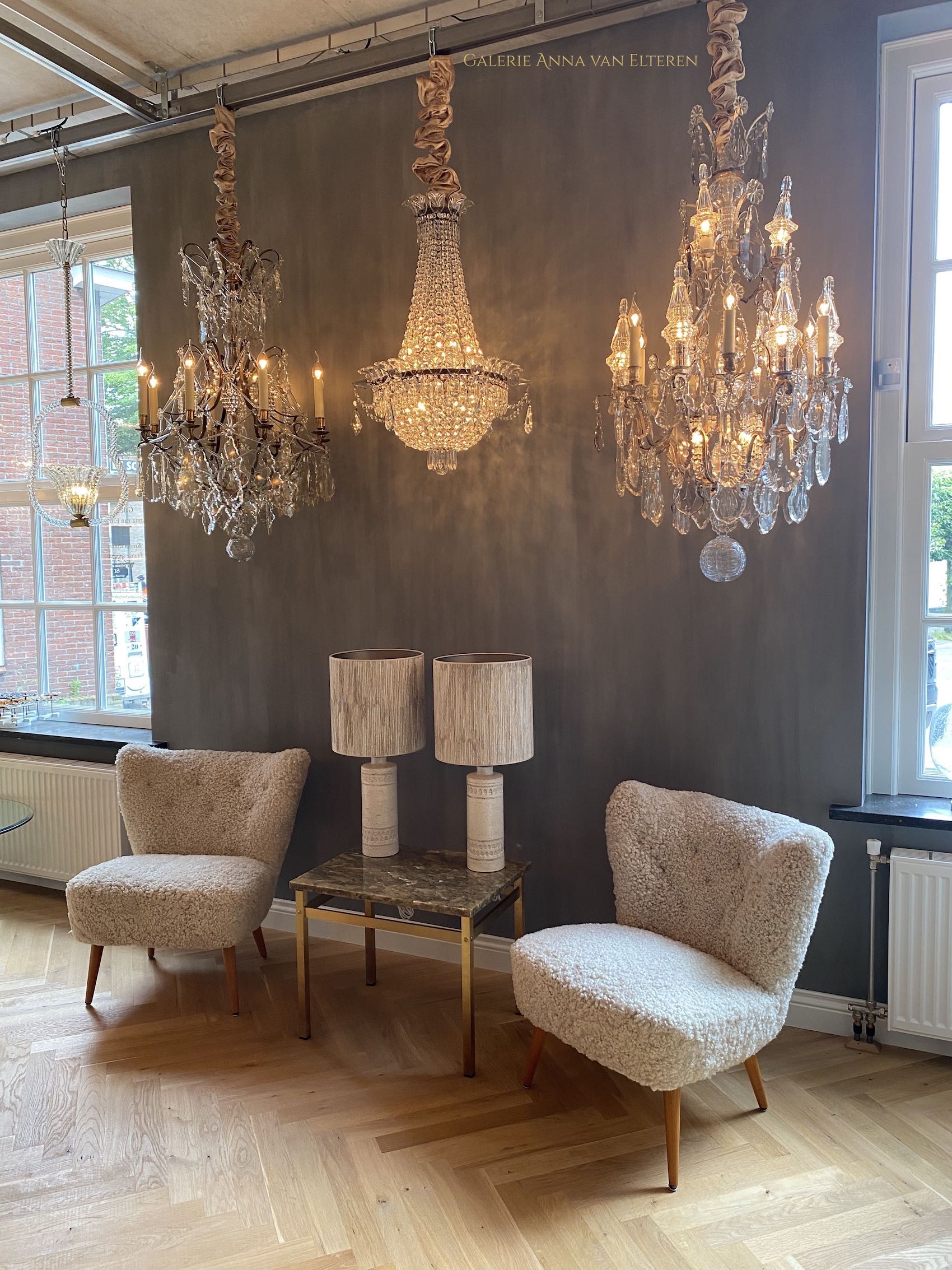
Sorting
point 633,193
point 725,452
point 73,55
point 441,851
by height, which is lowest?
point 441,851

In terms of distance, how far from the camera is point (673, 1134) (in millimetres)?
1998

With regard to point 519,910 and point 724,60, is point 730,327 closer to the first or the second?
point 724,60

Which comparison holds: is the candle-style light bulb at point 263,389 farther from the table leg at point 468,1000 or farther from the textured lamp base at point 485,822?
the table leg at point 468,1000

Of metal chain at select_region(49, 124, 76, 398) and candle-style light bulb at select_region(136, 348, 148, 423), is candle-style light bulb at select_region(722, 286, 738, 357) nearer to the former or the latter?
candle-style light bulb at select_region(136, 348, 148, 423)

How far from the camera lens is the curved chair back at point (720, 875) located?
6.97 feet

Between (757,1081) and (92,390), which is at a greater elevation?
(92,390)

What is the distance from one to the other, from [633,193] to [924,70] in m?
0.84

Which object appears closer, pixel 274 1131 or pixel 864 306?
pixel 274 1131

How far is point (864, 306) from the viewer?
2.45m

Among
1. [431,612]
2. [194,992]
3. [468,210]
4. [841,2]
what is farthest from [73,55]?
[194,992]

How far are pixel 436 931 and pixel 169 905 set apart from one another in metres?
0.89

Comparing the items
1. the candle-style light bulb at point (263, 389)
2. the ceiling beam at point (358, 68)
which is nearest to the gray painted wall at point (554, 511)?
the ceiling beam at point (358, 68)

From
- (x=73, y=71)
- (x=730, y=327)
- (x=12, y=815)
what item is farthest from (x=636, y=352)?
(x=12, y=815)

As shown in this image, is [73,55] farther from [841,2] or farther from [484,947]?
[484,947]
